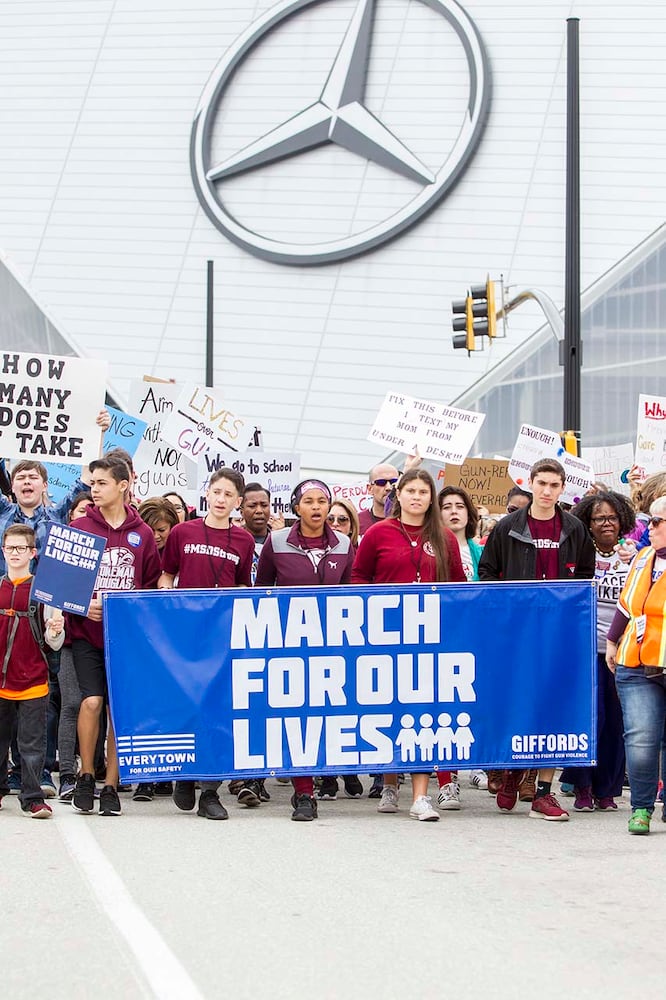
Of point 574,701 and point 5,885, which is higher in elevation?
point 574,701

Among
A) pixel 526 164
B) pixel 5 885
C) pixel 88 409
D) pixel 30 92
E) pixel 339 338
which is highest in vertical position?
pixel 30 92

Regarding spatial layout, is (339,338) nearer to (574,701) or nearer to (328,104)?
(328,104)

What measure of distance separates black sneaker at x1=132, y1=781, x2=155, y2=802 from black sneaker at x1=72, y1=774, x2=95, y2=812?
815mm

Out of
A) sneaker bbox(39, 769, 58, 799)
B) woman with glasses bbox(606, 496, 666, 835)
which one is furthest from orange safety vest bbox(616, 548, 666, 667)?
sneaker bbox(39, 769, 58, 799)

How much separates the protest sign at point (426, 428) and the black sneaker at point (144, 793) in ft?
17.5

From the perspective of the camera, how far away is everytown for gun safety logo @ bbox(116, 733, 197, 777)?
28.7ft

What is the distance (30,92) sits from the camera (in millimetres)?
35719

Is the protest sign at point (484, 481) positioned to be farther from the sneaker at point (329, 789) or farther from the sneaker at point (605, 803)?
the sneaker at point (605, 803)

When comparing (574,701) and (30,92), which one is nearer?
(574,701)

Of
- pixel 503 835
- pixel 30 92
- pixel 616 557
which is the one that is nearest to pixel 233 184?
pixel 30 92

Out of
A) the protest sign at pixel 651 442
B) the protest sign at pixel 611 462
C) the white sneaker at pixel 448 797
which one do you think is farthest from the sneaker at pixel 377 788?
the protest sign at pixel 611 462

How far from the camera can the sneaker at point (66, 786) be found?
937 centimetres

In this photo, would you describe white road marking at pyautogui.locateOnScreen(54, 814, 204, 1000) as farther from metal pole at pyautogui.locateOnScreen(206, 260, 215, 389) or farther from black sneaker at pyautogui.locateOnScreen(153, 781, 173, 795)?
metal pole at pyautogui.locateOnScreen(206, 260, 215, 389)

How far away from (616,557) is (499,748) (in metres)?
1.55
